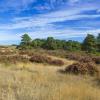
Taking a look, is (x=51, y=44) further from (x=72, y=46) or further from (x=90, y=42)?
(x=90, y=42)

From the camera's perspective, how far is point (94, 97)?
820 centimetres

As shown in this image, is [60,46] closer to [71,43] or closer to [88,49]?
[71,43]

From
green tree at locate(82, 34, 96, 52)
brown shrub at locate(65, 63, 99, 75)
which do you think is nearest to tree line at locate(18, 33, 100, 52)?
green tree at locate(82, 34, 96, 52)

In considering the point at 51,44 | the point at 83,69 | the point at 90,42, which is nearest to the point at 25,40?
the point at 51,44

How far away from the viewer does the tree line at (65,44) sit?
4895cm

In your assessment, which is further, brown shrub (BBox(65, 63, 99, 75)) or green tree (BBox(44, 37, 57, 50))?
green tree (BBox(44, 37, 57, 50))

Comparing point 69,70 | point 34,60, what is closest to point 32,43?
point 34,60

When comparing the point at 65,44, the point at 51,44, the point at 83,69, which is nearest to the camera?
the point at 83,69

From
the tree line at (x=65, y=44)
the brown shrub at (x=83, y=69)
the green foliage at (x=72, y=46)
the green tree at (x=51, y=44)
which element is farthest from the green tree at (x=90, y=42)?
the brown shrub at (x=83, y=69)

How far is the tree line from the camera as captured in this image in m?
49.0

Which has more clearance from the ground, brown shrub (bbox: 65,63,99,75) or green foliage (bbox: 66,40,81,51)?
green foliage (bbox: 66,40,81,51)

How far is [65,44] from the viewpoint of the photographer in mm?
61656

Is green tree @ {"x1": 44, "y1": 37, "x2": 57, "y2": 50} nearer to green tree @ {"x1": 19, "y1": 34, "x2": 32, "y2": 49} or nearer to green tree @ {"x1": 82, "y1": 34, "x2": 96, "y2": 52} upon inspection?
green tree @ {"x1": 19, "y1": 34, "x2": 32, "y2": 49}

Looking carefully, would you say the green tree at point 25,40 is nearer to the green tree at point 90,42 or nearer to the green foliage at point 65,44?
the green foliage at point 65,44
